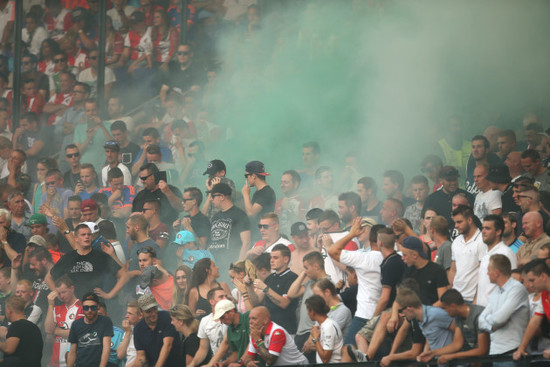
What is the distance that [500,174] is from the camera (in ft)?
27.4

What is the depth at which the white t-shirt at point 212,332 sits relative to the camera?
7.79 metres

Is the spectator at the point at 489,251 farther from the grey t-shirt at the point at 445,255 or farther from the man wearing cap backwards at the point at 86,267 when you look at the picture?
the man wearing cap backwards at the point at 86,267

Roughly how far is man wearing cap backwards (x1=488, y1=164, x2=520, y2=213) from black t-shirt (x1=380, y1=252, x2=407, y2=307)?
1542mm

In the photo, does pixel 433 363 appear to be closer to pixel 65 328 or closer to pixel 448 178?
pixel 448 178

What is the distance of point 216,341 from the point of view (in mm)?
7785

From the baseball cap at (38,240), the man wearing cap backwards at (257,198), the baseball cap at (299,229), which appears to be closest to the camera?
the baseball cap at (299,229)

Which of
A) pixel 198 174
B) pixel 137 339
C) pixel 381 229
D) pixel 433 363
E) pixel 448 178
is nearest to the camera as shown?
pixel 433 363

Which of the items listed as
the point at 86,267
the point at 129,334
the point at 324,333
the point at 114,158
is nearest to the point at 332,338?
the point at 324,333

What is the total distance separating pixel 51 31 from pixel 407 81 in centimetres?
576

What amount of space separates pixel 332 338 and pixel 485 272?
4.03 feet

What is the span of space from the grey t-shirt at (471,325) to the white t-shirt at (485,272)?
10cm

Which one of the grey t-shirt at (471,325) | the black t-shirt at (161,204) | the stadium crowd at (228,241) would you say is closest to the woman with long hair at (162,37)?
the stadium crowd at (228,241)

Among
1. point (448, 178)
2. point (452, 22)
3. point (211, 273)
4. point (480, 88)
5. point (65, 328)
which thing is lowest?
point (65, 328)

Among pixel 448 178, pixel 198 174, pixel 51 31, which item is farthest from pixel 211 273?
pixel 51 31
